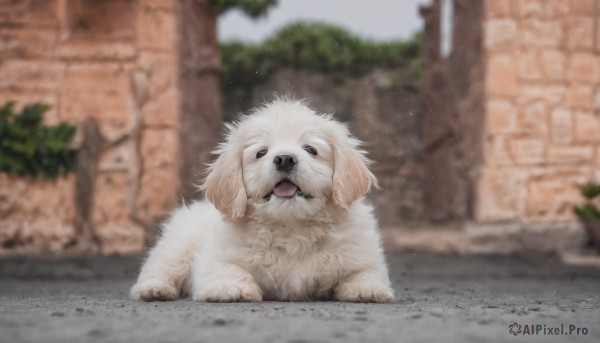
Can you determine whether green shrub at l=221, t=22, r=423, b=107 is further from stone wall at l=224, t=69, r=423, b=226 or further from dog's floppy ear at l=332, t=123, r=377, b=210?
dog's floppy ear at l=332, t=123, r=377, b=210

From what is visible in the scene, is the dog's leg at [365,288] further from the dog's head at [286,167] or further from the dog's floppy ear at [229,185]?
the dog's floppy ear at [229,185]

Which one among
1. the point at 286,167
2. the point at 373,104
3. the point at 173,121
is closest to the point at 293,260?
the point at 286,167

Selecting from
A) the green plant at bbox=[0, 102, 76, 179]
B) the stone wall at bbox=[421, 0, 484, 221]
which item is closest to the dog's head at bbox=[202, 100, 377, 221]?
the green plant at bbox=[0, 102, 76, 179]

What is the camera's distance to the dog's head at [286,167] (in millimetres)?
4082

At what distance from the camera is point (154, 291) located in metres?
4.38

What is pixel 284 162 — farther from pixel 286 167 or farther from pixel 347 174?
pixel 347 174

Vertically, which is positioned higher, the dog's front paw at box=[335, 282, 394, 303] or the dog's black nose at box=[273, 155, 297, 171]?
the dog's black nose at box=[273, 155, 297, 171]

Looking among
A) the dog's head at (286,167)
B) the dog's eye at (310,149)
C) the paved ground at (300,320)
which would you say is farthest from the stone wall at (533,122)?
the dog's eye at (310,149)

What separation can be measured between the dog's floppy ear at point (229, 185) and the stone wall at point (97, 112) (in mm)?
3739

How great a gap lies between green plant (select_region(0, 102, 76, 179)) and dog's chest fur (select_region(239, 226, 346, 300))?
14.0 ft

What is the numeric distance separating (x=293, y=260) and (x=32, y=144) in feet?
15.2

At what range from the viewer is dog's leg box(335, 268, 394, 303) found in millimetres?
4059

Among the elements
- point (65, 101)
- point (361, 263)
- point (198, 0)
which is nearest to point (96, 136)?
point (65, 101)

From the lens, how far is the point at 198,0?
8789 mm
